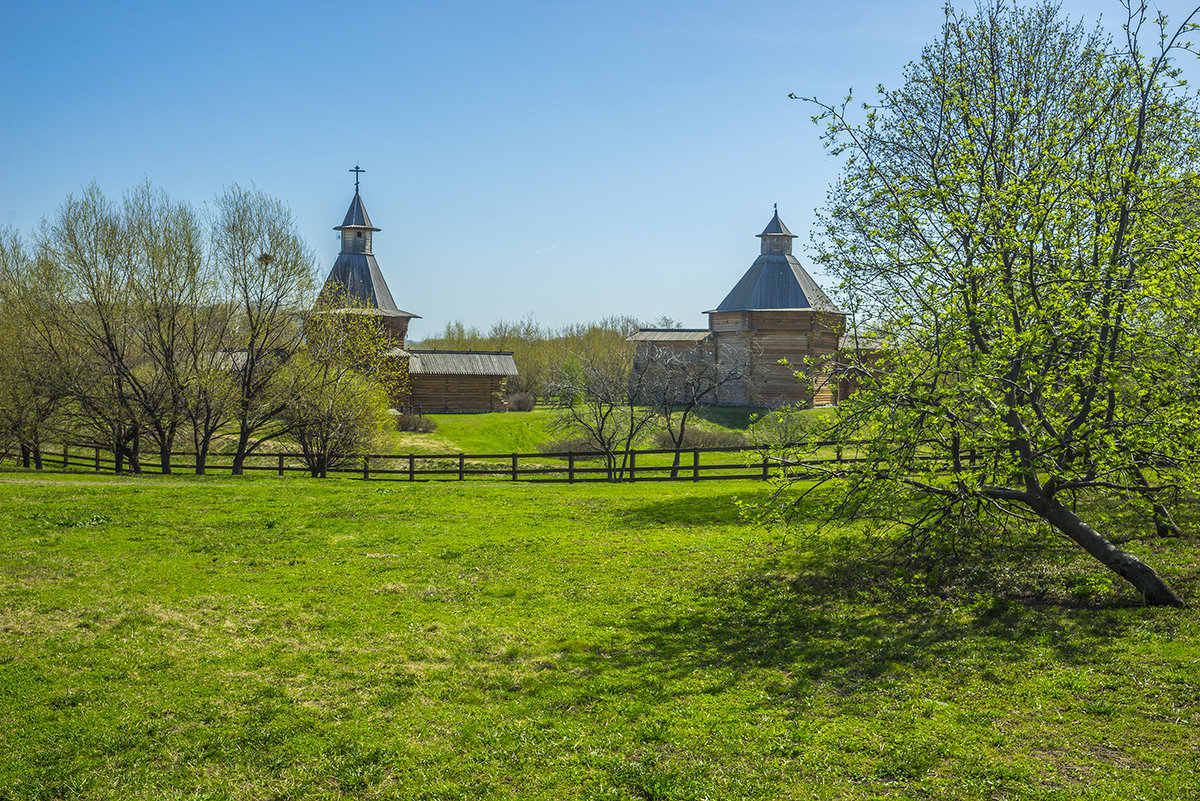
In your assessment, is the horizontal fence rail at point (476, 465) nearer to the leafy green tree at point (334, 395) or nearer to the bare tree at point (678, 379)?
the leafy green tree at point (334, 395)

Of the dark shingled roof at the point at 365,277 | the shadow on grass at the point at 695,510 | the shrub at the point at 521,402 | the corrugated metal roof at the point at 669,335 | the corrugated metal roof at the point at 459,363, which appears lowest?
the shadow on grass at the point at 695,510

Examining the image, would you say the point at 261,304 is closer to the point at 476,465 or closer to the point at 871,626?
the point at 476,465

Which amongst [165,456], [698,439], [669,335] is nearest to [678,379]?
[698,439]

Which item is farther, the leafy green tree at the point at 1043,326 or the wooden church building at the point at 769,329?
the wooden church building at the point at 769,329

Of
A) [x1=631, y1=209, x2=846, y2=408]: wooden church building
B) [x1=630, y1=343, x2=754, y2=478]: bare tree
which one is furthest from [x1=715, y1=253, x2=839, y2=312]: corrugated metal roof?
[x1=630, y1=343, x2=754, y2=478]: bare tree

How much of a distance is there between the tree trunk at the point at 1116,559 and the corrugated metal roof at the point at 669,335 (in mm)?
55361

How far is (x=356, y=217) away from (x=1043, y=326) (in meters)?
53.7

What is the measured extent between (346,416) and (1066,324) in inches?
977

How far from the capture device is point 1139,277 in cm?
890

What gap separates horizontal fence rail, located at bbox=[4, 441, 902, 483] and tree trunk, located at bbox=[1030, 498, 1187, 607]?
10.3 meters

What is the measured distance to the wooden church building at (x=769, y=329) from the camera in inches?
2147

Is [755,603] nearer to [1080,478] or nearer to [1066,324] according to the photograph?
[1080,478]

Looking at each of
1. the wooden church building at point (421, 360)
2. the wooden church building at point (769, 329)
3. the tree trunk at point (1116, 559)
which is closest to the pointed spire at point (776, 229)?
the wooden church building at point (769, 329)

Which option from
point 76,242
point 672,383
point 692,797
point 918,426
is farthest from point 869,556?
point 76,242
